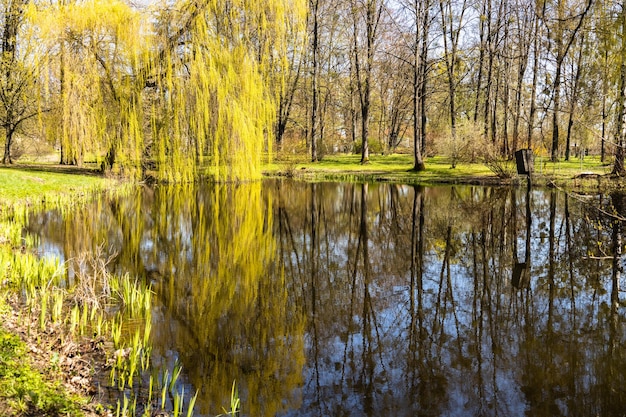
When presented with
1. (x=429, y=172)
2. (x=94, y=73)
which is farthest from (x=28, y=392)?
(x=429, y=172)

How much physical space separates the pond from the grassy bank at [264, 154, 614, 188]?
7831 millimetres

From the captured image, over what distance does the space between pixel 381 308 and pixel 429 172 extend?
66.6 ft

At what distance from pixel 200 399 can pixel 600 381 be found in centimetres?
347

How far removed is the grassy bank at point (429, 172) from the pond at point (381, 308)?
783 centimetres

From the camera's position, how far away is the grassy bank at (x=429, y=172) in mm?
21109

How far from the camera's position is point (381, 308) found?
20.7 ft

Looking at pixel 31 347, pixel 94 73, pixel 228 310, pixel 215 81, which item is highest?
pixel 94 73

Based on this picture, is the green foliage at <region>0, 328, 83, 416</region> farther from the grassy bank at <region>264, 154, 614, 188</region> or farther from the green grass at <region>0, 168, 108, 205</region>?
the grassy bank at <region>264, 154, 614, 188</region>

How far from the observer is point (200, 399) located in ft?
13.7

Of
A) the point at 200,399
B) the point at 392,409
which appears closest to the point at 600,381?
the point at 392,409

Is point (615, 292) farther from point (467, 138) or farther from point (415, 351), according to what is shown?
point (467, 138)

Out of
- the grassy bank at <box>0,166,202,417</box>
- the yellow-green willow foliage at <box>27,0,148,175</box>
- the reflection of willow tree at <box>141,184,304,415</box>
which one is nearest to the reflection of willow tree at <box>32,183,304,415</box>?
the reflection of willow tree at <box>141,184,304,415</box>

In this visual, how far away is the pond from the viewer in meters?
4.32

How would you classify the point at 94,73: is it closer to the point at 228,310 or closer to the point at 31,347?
the point at 228,310
